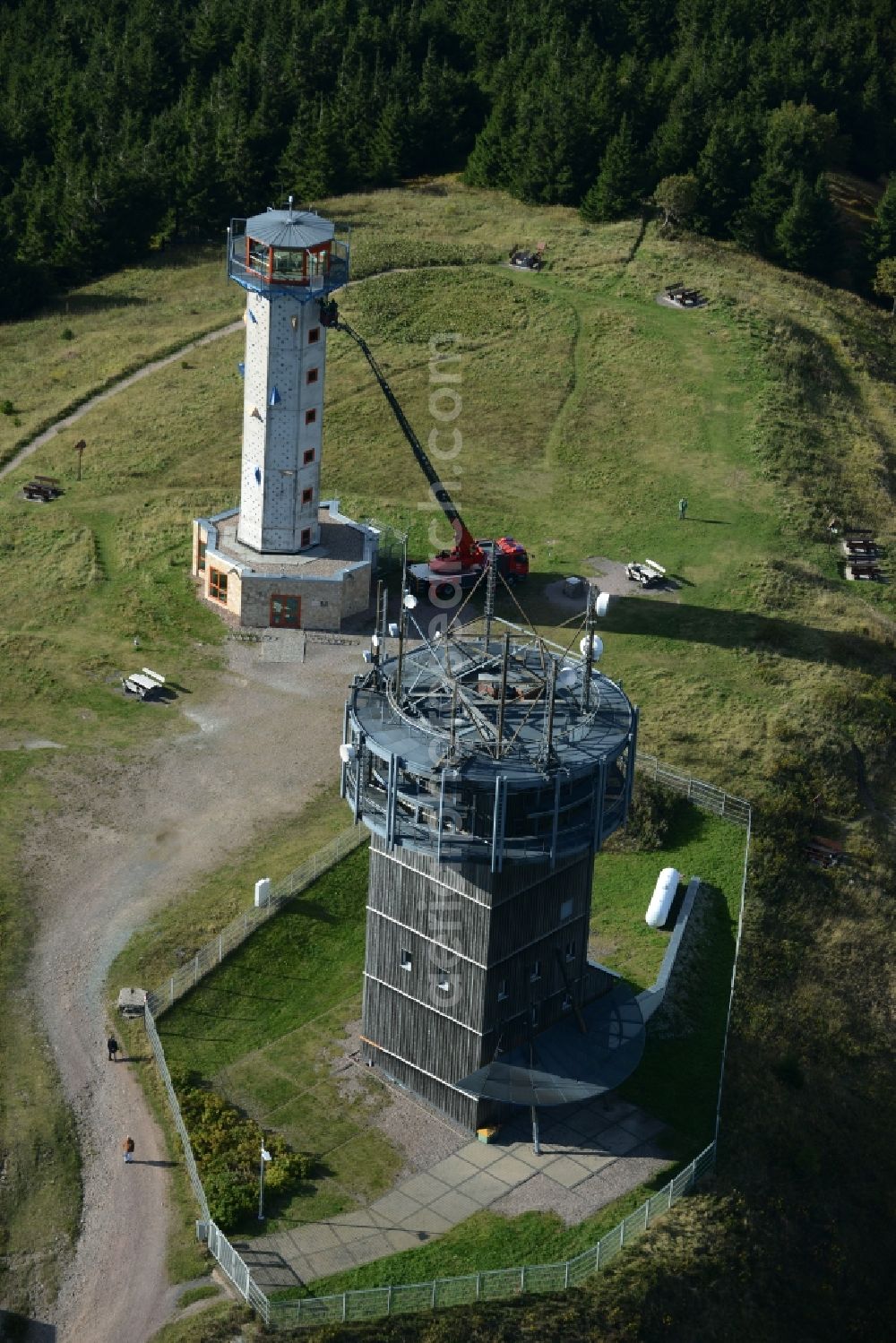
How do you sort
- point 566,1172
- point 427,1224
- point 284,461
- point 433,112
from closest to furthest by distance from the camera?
point 427,1224
point 566,1172
point 284,461
point 433,112

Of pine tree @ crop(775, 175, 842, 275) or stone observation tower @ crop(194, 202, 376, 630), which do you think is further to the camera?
pine tree @ crop(775, 175, 842, 275)

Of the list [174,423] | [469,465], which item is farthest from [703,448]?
[174,423]

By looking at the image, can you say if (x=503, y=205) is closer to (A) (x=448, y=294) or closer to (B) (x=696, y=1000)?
(A) (x=448, y=294)

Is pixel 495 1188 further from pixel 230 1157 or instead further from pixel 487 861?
pixel 487 861

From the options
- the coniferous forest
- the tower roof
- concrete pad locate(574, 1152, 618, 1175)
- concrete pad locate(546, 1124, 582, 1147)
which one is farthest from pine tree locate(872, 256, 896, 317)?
concrete pad locate(574, 1152, 618, 1175)

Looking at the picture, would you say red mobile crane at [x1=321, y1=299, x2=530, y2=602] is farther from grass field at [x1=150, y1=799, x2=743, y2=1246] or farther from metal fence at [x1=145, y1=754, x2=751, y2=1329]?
metal fence at [x1=145, y1=754, x2=751, y2=1329]

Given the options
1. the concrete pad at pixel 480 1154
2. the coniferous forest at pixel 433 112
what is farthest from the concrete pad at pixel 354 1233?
the coniferous forest at pixel 433 112

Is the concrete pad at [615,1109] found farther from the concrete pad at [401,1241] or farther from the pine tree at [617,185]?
the pine tree at [617,185]

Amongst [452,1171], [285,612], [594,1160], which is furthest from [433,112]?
[452,1171]
